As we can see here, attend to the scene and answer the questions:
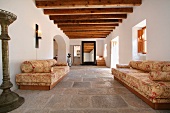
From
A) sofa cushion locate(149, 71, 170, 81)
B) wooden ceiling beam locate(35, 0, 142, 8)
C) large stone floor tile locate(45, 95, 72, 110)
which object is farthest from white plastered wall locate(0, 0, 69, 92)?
sofa cushion locate(149, 71, 170, 81)

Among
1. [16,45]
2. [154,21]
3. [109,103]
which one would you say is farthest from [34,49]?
[154,21]

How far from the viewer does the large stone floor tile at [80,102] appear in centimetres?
191

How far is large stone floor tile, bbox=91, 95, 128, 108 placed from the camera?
1.92 m

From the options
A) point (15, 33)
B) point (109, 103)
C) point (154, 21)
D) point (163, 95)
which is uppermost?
point (154, 21)

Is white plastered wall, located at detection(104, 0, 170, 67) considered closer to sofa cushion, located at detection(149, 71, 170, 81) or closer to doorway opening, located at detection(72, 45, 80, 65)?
sofa cushion, located at detection(149, 71, 170, 81)

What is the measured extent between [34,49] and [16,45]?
952 millimetres

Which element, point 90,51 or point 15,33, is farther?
point 90,51

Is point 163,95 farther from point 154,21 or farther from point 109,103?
point 154,21

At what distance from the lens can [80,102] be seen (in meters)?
2.04

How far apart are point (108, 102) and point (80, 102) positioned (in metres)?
0.52

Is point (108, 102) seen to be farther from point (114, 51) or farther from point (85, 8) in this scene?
Answer: point (114, 51)

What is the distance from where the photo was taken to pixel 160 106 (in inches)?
70.6

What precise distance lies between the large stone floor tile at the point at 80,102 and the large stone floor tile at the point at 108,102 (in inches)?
4.4

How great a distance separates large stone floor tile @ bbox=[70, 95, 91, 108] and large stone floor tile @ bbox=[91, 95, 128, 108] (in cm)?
11
